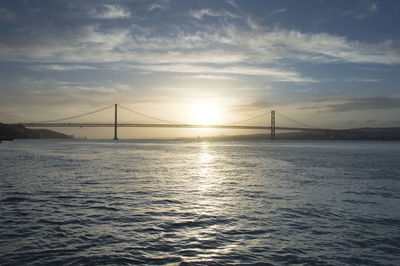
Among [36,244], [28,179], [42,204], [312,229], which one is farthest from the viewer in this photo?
[28,179]

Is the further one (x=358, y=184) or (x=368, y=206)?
(x=358, y=184)

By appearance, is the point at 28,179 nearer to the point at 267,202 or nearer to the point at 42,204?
the point at 42,204

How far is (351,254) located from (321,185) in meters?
9.66

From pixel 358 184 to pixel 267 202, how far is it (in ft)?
24.4

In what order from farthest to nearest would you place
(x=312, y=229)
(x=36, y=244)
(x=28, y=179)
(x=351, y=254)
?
(x=28, y=179)
(x=312, y=229)
(x=36, y=244)
(x=351, y=254)

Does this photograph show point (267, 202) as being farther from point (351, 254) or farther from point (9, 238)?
point (9, 238)

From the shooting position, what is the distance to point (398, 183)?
16047 mm

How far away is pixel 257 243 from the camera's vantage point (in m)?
6.70

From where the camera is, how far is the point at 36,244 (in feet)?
21.3

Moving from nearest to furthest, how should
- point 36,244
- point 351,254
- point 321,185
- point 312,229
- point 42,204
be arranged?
point 351,254, point 36,244, point 312,229, point 42,204, point 321,185

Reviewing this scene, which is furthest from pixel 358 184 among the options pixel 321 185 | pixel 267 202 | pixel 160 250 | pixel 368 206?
pixel 160 250

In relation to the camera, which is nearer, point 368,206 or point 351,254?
point 351,254

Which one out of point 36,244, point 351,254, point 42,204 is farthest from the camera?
point 42,204

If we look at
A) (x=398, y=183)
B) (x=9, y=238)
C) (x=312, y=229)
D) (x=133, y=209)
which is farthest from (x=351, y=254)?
(x=398, y=183)
